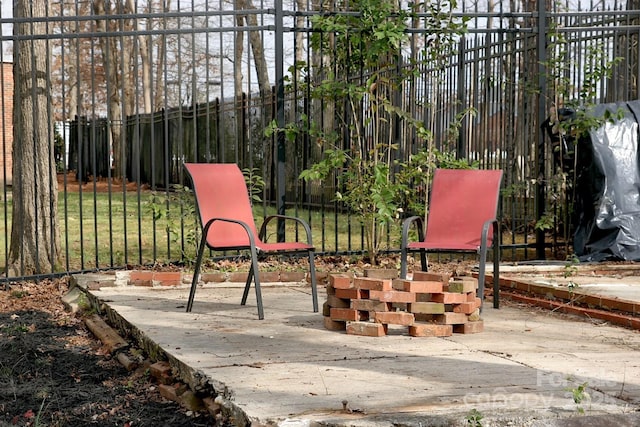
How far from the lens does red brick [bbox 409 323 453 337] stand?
5.07m

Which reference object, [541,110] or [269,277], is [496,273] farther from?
[541,110]

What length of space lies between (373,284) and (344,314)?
264 millimetres

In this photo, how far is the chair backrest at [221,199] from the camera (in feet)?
20.3

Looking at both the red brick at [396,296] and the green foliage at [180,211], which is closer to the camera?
the red brick at [396,296]

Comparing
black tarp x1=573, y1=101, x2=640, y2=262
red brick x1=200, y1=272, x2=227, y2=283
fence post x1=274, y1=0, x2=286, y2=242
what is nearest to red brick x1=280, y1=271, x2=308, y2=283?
red brick x1=200, y1=272, x2=227, y2=283

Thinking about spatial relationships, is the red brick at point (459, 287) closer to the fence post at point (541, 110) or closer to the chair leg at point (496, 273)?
the chair leg at point (496, 273)

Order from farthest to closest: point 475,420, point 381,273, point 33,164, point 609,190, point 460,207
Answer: point 609,190 → point 33,164 → point 460,207 → point 381,273 → point 475,420

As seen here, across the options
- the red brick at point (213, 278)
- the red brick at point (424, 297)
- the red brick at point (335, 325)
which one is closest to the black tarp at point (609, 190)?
the red brick at point (213, 278)

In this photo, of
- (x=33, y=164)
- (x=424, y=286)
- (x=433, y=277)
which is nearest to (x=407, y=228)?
(x=433, y=277)

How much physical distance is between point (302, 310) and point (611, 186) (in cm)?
387

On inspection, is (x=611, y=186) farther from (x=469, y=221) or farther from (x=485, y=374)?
(x=485, y=374)

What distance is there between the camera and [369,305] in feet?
16.8

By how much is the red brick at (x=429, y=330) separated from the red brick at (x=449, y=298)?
14 cm

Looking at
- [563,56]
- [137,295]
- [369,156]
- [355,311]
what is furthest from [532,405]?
[563,56]
